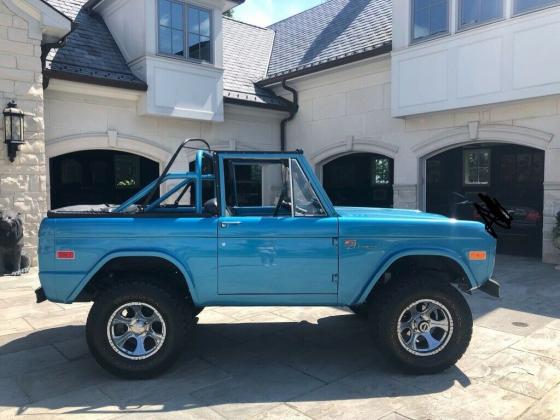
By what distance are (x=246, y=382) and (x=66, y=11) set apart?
36.1 ft

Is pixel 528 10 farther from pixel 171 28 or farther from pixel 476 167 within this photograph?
pixel 171 28

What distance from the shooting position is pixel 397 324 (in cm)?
410

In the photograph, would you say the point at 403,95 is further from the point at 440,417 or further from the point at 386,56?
the point at 440,417

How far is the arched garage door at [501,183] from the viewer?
34.4 ft

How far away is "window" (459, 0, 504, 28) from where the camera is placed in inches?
351

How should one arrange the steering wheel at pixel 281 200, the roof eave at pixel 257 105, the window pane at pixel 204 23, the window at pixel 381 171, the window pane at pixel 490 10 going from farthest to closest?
1. the window at pixel 381 171
2. the roof eave at pixel 257 105
3. the window pane at pixel 204 23
4. the window pane at pixel 490 10
5. the steering wheel at pixel 281 200

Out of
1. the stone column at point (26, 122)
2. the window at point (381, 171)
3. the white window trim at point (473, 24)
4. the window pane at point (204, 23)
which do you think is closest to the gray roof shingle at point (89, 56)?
the stone column at point (26, 122)

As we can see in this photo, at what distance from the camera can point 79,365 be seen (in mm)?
4359

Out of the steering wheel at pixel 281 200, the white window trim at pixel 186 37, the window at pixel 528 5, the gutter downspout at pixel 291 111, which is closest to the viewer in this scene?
the steering wheel at pixel 281 200

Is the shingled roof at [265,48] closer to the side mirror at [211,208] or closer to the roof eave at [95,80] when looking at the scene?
the roof eave at [95,80]

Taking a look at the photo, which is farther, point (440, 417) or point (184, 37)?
point (184, 37)

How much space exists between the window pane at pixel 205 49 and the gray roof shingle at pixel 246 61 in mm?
1025

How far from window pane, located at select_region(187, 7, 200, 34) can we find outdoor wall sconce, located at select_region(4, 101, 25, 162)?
4590 mm

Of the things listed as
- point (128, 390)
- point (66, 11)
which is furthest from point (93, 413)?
point (66, 11)
